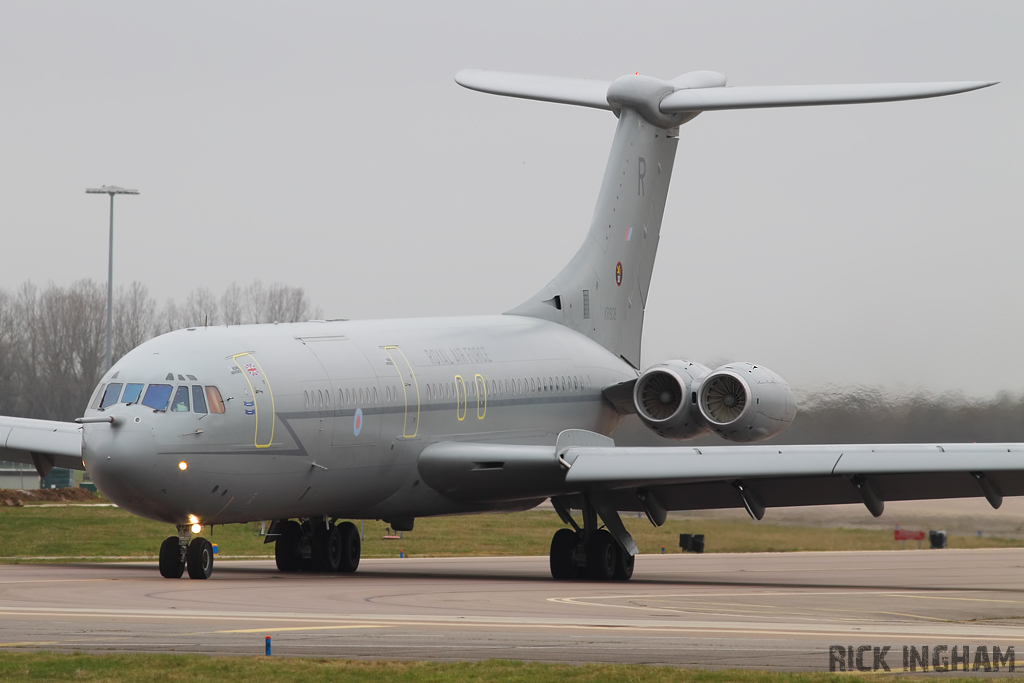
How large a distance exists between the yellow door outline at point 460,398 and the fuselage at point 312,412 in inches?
1.4

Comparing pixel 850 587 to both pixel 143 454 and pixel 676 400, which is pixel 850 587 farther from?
pixel 143 454

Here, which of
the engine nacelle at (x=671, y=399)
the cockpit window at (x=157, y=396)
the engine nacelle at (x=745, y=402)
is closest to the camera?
the cockpit window at (x=157, y=396)

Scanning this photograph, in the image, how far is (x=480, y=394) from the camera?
28.3 meters

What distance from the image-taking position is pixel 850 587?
83.4ft

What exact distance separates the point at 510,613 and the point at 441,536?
74.4 ft

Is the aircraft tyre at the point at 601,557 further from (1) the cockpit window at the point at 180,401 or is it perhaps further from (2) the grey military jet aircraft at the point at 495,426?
(1) the cockpit window at the point at 180,401

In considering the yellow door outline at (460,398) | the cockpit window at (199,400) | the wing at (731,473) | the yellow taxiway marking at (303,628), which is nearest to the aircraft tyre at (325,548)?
the wing at (731,473)

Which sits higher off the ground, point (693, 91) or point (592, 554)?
point (693, 91)

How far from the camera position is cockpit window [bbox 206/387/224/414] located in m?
22.7

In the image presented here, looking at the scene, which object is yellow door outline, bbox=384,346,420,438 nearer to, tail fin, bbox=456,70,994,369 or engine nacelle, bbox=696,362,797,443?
engine nacelle, bbox=696,362,797,443

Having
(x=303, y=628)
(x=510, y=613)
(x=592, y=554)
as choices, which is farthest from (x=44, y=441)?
(x=303, y=628)

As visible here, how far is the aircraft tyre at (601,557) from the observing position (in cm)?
2755

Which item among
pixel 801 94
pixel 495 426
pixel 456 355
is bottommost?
pixel 495 426

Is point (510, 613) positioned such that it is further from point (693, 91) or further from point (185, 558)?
point (693, 91)
